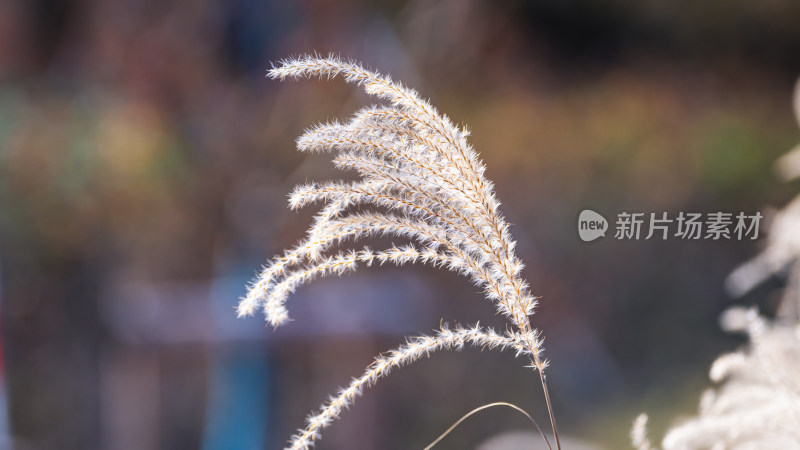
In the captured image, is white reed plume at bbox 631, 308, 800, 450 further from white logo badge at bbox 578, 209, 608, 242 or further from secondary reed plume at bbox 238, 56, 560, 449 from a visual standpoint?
white logo badge at bbox 578, 209, 608, 242

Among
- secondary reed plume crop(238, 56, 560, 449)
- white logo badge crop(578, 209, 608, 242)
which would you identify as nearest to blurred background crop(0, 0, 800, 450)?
white logo badge crop(578, 209, 608, 242)

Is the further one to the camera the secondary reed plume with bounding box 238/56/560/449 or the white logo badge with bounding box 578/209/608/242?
the white logo badge with bounding box 578/209/608/242

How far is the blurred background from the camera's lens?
2.73 metres

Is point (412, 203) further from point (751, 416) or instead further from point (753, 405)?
point (753, 405)

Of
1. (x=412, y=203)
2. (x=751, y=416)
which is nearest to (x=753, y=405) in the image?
(x=751, y=416)

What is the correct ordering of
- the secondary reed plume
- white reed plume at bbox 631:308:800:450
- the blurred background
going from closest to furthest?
the secondary reed plume
white reed plume at bbox 631:308:800:450
the blurred background

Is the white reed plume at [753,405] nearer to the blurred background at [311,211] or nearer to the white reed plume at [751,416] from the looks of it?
the white reed plume at [751,416]

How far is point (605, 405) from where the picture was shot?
2762mm

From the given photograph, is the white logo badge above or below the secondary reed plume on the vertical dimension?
above

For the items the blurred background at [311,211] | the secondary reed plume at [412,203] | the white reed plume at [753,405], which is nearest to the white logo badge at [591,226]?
the blurred background at [311,211]

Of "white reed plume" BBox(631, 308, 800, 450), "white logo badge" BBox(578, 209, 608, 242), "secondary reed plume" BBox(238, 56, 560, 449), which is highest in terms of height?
"white logo badge" BBox(578, 209, 608, 242)

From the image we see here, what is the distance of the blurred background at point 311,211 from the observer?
273 cm

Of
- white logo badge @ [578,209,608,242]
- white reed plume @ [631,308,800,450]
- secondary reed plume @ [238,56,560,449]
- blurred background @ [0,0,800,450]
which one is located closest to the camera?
secondary reed plume @ [238,56,560,449]

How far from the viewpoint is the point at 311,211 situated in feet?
9.20
